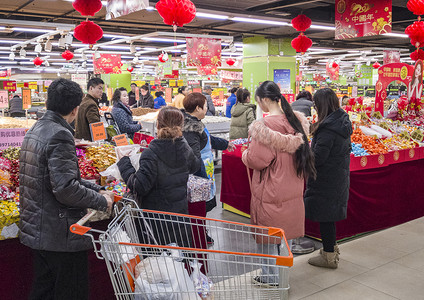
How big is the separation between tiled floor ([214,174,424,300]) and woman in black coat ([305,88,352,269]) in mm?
396

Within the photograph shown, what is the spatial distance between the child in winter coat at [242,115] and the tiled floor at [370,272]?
10.2 ft

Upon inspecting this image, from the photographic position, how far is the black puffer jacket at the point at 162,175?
9.43 feet

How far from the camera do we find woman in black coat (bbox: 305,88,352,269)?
388 centimetres

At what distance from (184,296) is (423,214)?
507cm

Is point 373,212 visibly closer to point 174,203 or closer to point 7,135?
point 174,203

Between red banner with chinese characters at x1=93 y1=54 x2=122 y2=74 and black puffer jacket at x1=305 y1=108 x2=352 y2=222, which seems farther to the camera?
red banner with chinese characters at x1=93 y1=54 x2=122 y2=74

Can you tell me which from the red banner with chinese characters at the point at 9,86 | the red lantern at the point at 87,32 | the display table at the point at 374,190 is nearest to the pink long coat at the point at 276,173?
the display table at the point at 374,190

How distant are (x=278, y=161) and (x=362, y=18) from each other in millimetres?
5780

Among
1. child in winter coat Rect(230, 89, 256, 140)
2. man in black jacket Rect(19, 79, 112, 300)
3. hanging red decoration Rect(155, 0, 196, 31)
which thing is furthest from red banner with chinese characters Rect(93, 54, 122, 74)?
man in black jacket Rect(19, 79, 112, 300)

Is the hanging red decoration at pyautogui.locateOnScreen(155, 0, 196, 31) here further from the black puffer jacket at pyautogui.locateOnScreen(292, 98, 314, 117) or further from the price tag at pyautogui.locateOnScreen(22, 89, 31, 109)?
the price tag at pyautogui.locateOnScreen(22, 89, 31, 109)

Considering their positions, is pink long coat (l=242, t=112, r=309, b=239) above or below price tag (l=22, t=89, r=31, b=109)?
below

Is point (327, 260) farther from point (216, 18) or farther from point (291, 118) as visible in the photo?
point (216, 18)

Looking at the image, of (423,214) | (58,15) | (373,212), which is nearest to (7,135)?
(373,212)

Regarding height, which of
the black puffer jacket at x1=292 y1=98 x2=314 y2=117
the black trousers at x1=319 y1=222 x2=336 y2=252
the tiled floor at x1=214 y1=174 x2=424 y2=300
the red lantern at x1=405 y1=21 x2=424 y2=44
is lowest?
the tiled floor at x1=214 y1=174 x2=424 y2=300
